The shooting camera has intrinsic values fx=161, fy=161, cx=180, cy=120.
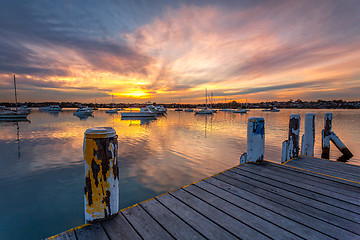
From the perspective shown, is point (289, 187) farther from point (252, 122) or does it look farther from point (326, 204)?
point (252, 122)

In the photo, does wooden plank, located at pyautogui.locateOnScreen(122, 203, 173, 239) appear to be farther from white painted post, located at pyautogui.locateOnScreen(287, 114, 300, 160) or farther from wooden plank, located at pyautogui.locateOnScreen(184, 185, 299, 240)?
white painted post, located at pyautogui.locateOnScreen(287, 114, 300, 160)

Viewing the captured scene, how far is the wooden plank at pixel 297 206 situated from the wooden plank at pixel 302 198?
62 millimetres

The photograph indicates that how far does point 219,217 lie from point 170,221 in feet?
2.24

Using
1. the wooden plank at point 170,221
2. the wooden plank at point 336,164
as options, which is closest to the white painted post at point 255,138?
the wooden plank at point 336,164

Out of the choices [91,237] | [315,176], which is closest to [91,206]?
[91,237]

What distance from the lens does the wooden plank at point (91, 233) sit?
6.12 ft

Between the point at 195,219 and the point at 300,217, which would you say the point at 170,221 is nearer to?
the point at 195,219

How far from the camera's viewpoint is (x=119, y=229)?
200cm

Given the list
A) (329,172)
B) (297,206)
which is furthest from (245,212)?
(329,172)

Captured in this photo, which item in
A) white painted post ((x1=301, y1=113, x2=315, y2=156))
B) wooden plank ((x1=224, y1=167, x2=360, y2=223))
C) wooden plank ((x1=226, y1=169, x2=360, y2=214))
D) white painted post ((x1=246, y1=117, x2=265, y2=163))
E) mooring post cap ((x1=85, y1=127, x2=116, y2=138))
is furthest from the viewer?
white painted post ((x1=301, y1=113, x2=315, y2=156))

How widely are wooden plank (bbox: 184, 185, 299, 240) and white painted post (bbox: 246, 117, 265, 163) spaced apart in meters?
2.06

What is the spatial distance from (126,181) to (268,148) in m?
10.9

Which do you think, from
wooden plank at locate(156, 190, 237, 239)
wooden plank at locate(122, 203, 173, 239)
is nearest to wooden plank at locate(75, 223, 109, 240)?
wooden plank at locate(122, 203, 173, 239)

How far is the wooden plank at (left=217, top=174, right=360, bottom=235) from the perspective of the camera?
2100 millimetres
